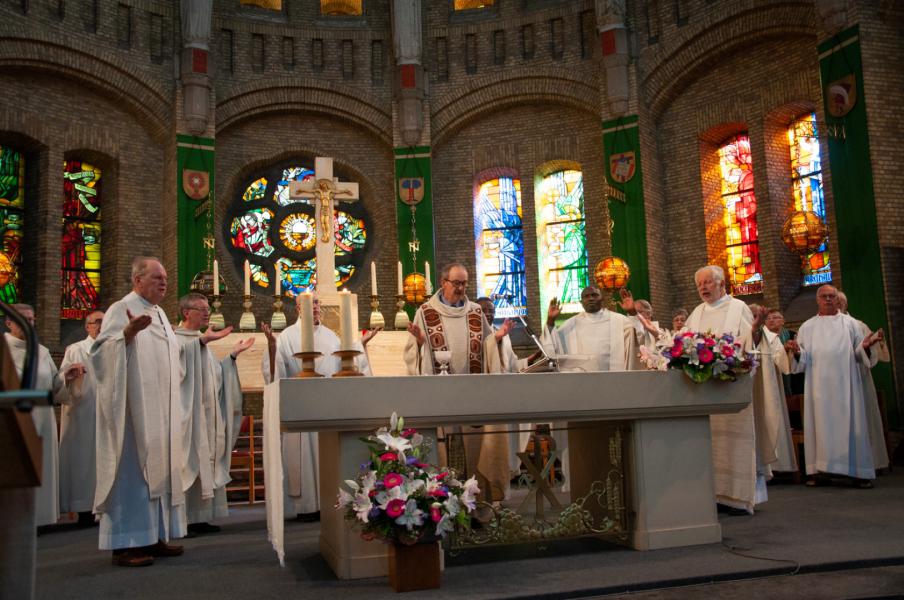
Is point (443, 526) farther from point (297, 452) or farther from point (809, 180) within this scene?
point (809, 180)

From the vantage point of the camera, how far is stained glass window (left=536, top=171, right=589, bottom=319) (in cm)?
1512

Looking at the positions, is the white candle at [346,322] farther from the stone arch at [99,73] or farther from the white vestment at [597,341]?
the stone arch at [99,73]

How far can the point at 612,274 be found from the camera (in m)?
12.8

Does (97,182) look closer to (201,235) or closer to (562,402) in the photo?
(201,235)

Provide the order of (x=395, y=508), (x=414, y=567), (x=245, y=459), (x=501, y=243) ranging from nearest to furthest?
(x=395, y=508) → (x=414, y=567) → (x=245, y=459) → (x=501, y=243)

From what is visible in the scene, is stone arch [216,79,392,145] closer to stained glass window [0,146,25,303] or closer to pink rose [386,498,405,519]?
stained glass window [0,146,25,303]

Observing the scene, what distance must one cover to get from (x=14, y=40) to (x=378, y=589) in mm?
11644

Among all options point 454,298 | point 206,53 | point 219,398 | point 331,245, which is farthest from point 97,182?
point 454,298

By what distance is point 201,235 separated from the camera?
555 inches

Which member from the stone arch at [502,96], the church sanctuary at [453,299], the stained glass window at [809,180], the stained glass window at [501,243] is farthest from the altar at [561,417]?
the stone arch at [502,96]

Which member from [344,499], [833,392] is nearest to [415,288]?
[833,392]

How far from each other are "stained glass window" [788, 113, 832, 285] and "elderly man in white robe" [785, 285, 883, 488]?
467 cm

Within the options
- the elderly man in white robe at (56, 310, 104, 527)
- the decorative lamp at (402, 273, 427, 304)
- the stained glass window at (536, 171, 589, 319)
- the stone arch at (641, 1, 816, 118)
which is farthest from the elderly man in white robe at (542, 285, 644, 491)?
the stone arch at (641, 1, 816, 118)

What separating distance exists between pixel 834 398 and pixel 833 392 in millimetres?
66
